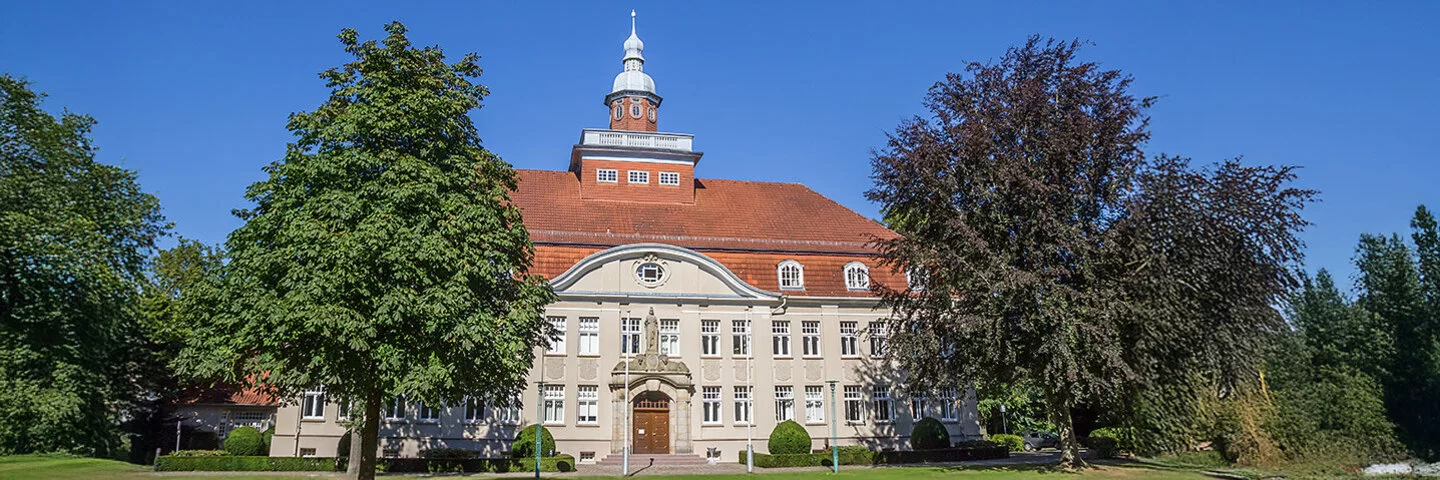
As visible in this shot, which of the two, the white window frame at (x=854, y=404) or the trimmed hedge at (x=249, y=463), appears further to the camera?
the white window frame at (x=854, y=404)

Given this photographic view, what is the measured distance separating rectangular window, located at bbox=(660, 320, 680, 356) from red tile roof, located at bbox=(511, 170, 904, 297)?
3.28m

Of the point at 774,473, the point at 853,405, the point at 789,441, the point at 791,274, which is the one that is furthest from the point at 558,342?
the point at 853,405

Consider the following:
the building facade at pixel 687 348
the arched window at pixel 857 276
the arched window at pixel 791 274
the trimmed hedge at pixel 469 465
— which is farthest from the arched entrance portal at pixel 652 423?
the arched window at pixel 857 276

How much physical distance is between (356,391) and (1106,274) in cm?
1788

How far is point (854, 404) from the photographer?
109 ft

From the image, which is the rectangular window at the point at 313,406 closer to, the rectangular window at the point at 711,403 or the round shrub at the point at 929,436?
the rectangular window at the point at 711,403

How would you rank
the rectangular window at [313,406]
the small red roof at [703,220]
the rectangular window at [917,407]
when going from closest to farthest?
the rectangular window at [313,406]
the rectangular window at [917,407]
the small red roof at [703,220]

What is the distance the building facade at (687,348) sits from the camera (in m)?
30.6

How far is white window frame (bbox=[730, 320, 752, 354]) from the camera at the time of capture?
32.8 meters

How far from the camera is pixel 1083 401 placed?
74.8 ft

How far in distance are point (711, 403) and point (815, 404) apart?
405cm

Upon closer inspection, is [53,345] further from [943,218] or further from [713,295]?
[943,218]

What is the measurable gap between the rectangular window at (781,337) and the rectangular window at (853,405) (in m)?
2.75

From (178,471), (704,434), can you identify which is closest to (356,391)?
(178,471)
